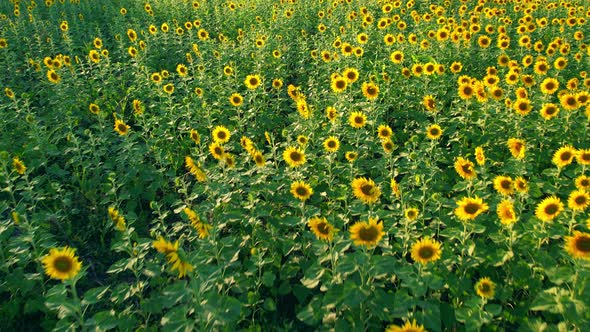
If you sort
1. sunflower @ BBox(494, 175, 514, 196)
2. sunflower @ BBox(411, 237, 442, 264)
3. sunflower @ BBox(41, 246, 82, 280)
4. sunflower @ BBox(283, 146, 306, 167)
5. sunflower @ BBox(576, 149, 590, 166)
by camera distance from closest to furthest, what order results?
sunflower @ BBox(41, 246, 82, 280), sunflower @ BBox(411, 237, 442, 264), sunflower @ BBox(494, 175, 514, 196), sunflower @ BBox(576, 149, 590, 166), sunflower @ BBox(283, 146, 306, 167)

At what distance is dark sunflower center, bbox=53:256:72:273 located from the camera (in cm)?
272

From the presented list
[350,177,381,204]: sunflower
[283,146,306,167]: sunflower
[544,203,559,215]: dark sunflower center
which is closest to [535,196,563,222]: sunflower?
[544,203,559,215]: dark sunflower center

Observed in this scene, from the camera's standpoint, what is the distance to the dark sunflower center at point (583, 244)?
2.82 meters

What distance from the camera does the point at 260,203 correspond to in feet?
13.6

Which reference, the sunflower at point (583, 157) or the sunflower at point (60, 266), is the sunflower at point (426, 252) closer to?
the sunflower at point (583, 157)

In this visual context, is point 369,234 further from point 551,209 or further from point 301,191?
point 551,209

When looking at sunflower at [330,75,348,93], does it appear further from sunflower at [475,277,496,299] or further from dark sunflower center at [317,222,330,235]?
sunflower at [475,277,496,299]

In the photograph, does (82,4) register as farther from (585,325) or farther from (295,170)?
(585,325)

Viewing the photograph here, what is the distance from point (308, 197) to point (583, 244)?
205cm

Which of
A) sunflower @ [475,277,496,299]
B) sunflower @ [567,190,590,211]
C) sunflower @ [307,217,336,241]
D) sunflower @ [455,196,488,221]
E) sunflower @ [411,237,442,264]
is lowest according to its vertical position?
sunflower @ [567,190,590,211]

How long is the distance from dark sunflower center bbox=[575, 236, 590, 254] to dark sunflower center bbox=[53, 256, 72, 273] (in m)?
3.38

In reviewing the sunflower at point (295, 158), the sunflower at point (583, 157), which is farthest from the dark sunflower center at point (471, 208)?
the sunflower at point (295, 158)

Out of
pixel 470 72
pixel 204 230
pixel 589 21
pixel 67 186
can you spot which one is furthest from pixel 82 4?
pixel 589 21

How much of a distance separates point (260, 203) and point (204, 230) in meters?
1.13
